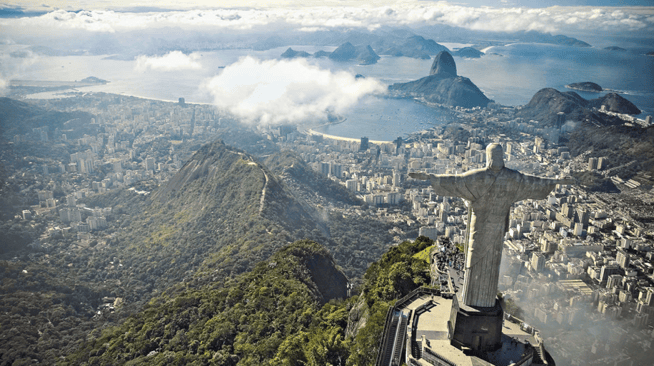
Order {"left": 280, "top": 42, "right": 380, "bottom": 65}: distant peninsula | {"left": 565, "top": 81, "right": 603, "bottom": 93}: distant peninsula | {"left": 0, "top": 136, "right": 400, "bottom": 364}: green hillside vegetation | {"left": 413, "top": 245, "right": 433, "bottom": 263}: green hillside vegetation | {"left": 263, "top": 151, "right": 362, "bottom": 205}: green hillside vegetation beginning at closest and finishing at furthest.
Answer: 1. {"left": 413, "top": 245, "right": 433, "bottom": 263}: green hillside vegetation
2. {"left": 0, "top": 136, "right": 400, "bottom": 364}: green hillside vegetation
3. {"left": 263, "top": 151, "right": 362, "bottom": 205}: green hillside vegetation
4. {"left": 565, "top": 81, "right": 603, "bottom": 93}: distant peninsula
5. {"left": 280, "top": 42, "right": 380, "bottom": 65}: distant peninsula

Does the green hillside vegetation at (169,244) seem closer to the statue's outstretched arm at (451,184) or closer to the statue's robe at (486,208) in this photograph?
the statue's robe at (486,208)

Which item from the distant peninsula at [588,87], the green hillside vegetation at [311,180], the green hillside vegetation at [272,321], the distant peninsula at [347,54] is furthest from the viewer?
the distant peninsula at [347,54]

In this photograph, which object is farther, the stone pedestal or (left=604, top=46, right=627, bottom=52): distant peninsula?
(left=604, top=46, right=627, bottom=52): distant peninsula

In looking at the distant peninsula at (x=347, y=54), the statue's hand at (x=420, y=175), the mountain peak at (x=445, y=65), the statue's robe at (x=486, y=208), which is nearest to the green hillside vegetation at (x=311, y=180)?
the statue's robe at (x=486, y=208)

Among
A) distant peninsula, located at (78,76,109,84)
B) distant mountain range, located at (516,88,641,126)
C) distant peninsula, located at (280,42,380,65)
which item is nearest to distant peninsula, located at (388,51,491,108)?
distant mountain range, located at (516,88,641,126)

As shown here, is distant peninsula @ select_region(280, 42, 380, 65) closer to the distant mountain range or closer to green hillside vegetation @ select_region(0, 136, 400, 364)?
Answer: the distant mountain range

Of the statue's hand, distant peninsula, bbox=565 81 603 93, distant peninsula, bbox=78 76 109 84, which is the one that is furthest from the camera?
distant peninsula, bbox=78 76 109 84

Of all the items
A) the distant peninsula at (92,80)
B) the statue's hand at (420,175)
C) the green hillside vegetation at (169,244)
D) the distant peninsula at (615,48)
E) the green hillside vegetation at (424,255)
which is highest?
the distant peninsula at (615,48)
